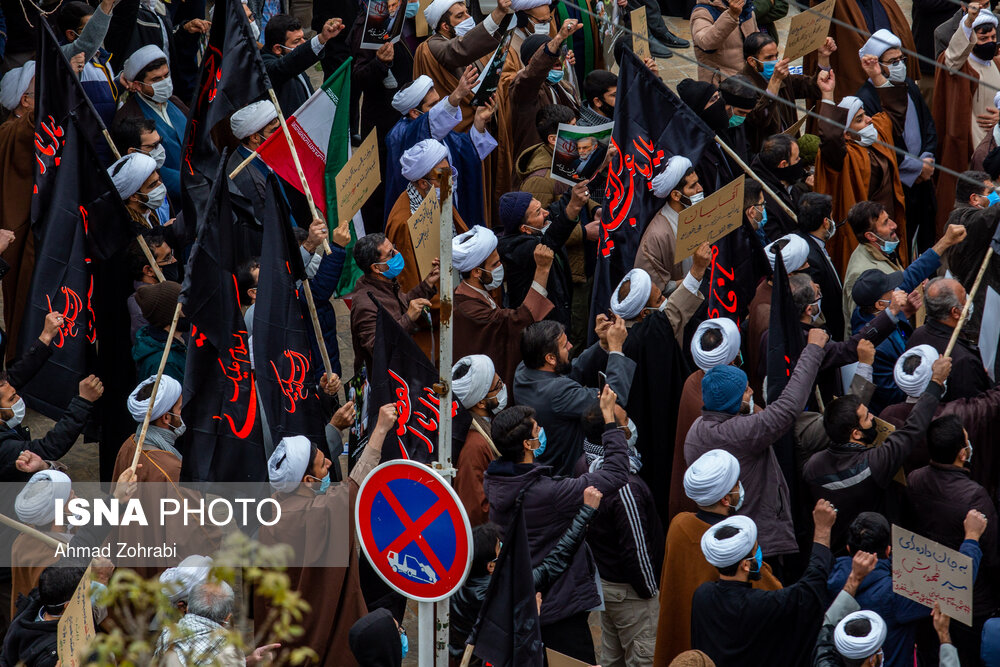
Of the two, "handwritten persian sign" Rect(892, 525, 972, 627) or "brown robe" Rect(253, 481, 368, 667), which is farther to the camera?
"brown robe" Rect(253, 481, 368, 667)

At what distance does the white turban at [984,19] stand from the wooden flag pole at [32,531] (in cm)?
713

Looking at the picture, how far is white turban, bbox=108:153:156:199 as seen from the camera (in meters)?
7.86

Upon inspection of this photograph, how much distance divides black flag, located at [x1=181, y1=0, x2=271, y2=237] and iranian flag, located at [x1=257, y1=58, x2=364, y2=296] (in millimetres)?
274

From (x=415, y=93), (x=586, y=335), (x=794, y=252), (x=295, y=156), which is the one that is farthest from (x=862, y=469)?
(x=415, y=93)

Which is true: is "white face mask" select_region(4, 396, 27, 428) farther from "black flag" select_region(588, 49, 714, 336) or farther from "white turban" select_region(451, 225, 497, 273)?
"black flag" select_region(588, 49, 714, 336)

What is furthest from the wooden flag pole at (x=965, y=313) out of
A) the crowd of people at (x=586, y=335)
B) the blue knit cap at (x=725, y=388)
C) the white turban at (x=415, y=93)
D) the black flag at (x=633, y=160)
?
the white turban at (x=415, y=93)

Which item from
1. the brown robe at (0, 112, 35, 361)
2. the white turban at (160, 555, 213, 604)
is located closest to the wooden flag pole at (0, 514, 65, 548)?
the white turban at (160, 555, 213, 604)

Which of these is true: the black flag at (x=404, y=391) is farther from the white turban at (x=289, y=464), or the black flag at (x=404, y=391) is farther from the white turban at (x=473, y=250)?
the white turban at (x=473, y=250)

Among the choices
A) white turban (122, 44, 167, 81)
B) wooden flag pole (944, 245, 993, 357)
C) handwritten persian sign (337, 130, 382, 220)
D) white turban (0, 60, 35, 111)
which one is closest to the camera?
wooden flag pole (944, 245, 993, 357)

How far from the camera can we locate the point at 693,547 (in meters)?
5.79

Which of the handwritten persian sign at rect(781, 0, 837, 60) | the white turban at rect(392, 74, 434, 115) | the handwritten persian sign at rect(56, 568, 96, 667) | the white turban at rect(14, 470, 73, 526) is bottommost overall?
the handwritten persian sign at rect(781, 0, 837, 60)

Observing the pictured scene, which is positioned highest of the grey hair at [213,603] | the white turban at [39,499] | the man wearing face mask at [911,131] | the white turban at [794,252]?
the grey hair at [213,603]

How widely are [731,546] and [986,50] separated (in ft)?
19.0

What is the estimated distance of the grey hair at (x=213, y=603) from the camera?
17.2ft
